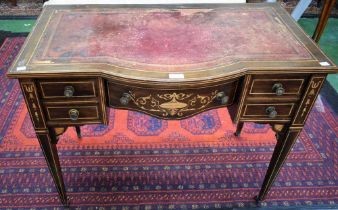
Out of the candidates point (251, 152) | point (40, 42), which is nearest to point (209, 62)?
point (40, 42)

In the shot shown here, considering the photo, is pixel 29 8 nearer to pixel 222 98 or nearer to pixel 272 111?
pixel 222 98

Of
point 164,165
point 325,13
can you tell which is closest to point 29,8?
point 164,165

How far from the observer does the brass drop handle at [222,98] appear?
124 cm

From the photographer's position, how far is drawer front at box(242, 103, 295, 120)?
129cm

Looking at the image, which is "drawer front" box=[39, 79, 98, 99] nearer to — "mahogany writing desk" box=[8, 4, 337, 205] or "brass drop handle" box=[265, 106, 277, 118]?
"mahogany writing desk" box=[8, 4, 337, 205]

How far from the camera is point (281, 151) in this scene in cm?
149

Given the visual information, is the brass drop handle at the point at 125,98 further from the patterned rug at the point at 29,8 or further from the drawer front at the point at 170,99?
the patterned rug at the point at 29,8

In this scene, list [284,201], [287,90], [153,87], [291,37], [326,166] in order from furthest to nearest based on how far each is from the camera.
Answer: [326,166] < [284,201] < [291,37] < [287,90] < [153,87]

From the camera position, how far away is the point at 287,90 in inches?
49.3

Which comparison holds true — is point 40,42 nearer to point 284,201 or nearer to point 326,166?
point 284,201

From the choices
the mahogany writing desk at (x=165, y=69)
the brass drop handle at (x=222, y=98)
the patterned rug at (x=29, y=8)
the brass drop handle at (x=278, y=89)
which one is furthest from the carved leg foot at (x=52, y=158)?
the patterned rug at (x=29, y=8)

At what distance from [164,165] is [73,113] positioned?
2.71ft

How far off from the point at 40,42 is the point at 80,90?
290 millimetres

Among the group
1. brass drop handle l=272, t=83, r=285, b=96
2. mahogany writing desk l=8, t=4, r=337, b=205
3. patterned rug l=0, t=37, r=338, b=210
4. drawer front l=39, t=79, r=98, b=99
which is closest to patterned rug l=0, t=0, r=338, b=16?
patterned rug l=0, t=37, r=338, b=210
